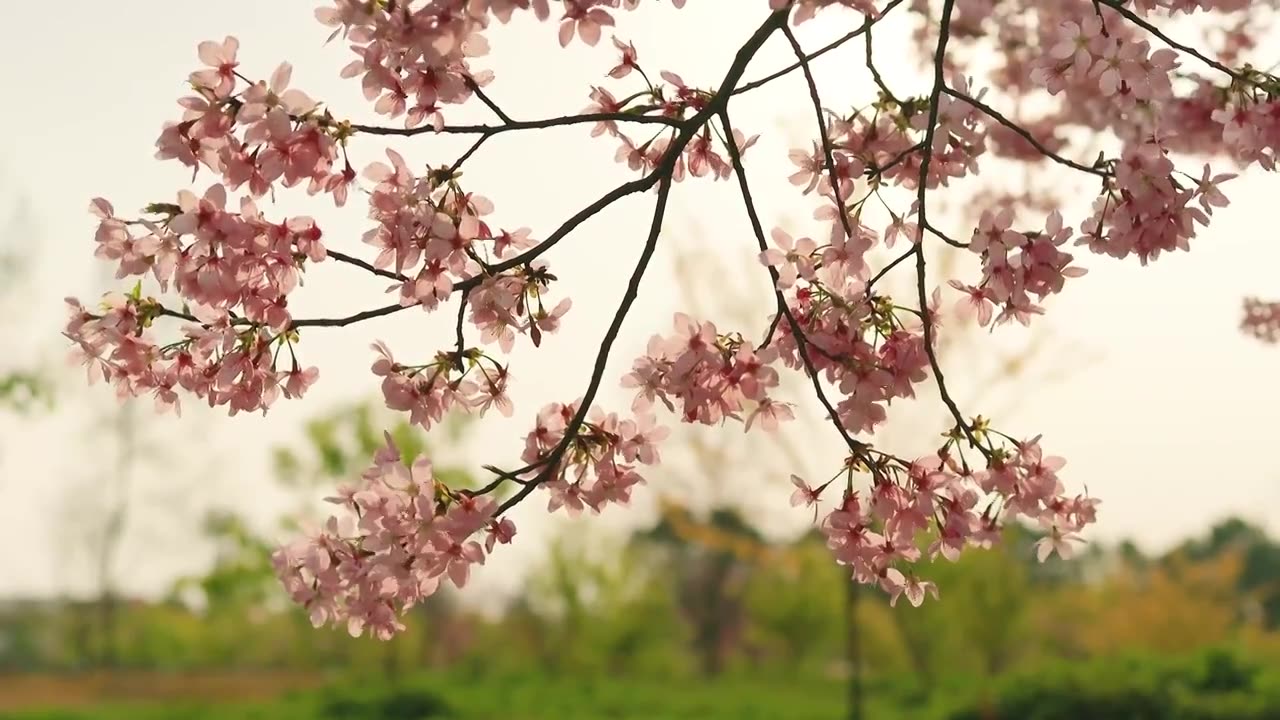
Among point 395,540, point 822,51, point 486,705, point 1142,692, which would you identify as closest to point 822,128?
point 822,51

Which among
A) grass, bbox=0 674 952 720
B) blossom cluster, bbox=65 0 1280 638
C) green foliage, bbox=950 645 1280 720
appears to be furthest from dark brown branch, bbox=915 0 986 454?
grass, bbox=0 674 952 720

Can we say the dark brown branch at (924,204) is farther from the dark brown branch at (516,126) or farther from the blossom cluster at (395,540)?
the blossom cluster at (395,540)

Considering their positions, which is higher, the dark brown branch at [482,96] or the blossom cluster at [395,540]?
the dark brown branch at [482,96]

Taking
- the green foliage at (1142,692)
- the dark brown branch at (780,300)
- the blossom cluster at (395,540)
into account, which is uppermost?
the dark brown branch at (780,300)

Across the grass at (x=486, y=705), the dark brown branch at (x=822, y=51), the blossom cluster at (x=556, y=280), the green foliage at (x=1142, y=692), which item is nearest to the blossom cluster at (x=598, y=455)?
the blossom cluster at (x=556, y=280)

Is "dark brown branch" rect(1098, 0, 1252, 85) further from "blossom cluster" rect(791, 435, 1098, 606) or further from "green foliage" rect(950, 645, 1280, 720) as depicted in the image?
"green foliage" rect(950, 645, 1280, 720)

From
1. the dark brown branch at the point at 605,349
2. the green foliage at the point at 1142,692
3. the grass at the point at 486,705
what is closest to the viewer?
the dark brown branch at the point at 605,349

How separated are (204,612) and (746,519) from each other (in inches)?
250

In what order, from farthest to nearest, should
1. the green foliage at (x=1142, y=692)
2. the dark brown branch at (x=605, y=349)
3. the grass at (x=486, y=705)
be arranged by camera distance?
the grass at (x=486, y=705) → the green foliage at (x=1142, y=692) → the dark brown branch at (x=605, y=349)

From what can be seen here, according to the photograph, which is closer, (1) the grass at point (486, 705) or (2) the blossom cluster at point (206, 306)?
(2) the blossom cluster at point (206, 306)

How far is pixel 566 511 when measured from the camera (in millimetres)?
2119

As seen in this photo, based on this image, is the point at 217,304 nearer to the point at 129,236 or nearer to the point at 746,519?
the point at 129,236

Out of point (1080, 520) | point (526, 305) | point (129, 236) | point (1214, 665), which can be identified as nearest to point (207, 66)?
point (129, 236)

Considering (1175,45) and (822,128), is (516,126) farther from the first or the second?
(1175,45)
